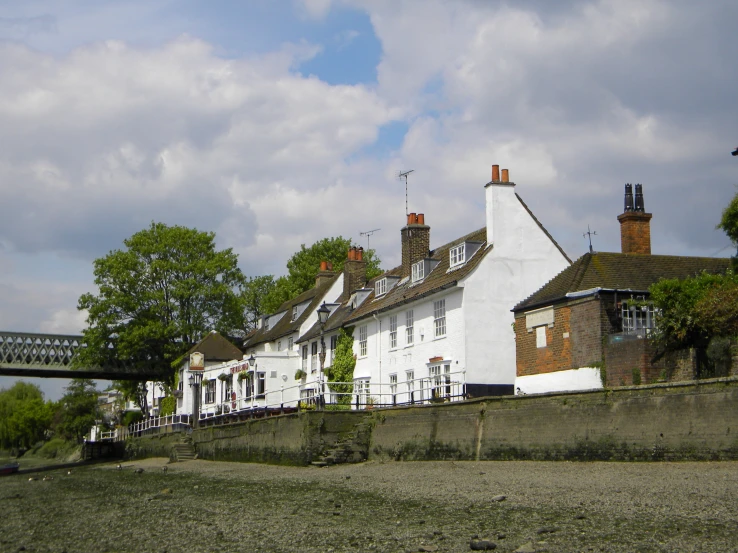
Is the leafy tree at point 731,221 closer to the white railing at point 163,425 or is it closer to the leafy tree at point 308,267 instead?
the white railing at point 163,425

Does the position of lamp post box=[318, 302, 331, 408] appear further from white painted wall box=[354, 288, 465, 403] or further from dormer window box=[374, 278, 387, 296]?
dormer window box=[374, 278, 387, 296]

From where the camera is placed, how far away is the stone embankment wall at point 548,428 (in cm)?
1792

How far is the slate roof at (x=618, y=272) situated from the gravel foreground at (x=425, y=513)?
27.9ft

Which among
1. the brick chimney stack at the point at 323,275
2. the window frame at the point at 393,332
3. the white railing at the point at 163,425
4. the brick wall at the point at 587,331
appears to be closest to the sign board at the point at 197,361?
the white railing at the point at 163,425

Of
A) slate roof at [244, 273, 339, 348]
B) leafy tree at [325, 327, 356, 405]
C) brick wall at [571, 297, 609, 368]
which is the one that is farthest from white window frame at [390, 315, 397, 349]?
brick wall at [571, 297, 609, 368]

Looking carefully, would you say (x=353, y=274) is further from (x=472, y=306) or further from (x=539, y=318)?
(x=539, y=318)

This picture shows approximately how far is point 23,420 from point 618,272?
279ft

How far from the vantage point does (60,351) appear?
69562mm

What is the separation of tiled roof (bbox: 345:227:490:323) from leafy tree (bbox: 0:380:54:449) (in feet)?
221

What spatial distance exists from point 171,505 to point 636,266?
18013 mm

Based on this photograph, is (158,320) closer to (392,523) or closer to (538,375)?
(538,375)

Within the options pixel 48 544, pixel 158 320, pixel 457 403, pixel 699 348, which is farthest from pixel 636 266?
pixel 158 320

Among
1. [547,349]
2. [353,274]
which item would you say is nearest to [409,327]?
[547,349]

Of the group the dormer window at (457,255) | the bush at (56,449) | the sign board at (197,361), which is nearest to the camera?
the dormer window at (457,255)
